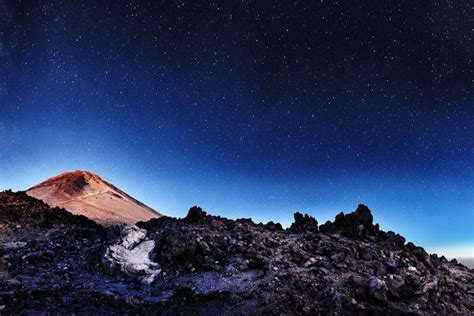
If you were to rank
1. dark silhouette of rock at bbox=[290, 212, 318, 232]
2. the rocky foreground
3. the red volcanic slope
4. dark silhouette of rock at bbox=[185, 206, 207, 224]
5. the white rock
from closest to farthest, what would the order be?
the rocky foreground < the white rock < dark silhouette of rock at bbox=[185, 206, 207, 224] < dark silhouette of rock at bbox=[290, 212, 318, 232] < the red volcanic slope

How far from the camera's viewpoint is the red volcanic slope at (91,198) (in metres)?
32.0

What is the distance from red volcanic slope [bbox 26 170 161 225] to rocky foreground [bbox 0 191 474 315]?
1443 centimetres

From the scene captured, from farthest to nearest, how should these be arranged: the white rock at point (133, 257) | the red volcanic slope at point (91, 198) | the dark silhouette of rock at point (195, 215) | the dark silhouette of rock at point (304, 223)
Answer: the red volcanic slope at point (91, 198) → the dark silhouette of rock at point (304, 223) → the dark silhouette of rock at point (195, 215) → the white rock at point (133, 257)

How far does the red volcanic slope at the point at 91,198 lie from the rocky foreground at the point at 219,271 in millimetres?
14429

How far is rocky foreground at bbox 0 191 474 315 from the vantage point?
11.0 meters

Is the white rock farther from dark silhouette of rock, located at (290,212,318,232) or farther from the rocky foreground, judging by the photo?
dark silhouette of rock, located at (290,212,318,232)

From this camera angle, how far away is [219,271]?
1260cm

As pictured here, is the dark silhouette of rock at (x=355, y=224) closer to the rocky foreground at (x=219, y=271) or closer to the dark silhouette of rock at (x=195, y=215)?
the rocky foreground at (x=219, y=271)

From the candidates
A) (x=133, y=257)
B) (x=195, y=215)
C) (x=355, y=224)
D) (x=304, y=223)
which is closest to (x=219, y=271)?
(x=133, y=257)

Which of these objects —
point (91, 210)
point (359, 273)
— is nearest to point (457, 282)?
point (359, 273)

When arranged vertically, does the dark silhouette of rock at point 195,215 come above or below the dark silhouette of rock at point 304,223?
below

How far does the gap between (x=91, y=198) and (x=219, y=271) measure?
24.8m

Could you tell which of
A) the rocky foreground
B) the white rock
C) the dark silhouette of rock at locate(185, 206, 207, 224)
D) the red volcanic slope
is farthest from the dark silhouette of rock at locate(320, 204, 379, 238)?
the red volcanic slope

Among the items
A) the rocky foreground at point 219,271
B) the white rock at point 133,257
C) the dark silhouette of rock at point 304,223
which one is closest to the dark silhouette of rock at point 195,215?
the rocky foreground at point 219,271
